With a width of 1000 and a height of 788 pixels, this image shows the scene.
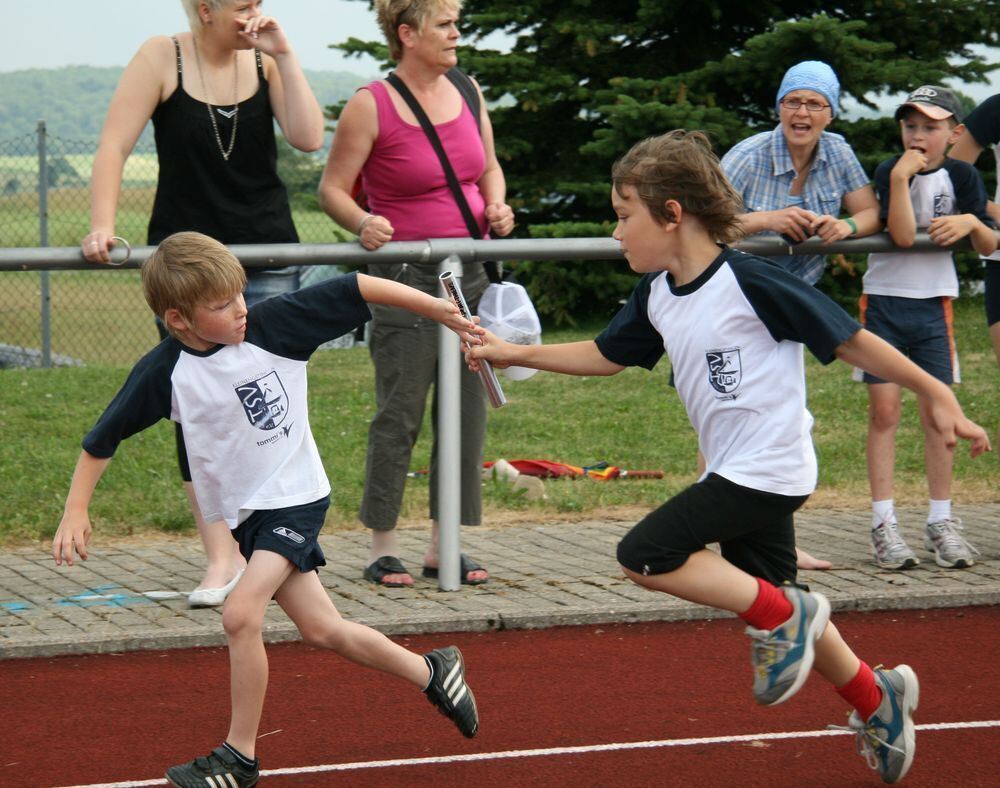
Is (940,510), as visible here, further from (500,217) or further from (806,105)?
(500,217)

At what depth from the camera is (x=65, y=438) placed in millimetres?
10055

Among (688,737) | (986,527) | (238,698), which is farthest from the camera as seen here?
(986,527)

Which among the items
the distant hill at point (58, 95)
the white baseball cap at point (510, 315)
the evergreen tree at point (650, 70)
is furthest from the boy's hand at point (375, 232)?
the distant hill at point (58, 95)

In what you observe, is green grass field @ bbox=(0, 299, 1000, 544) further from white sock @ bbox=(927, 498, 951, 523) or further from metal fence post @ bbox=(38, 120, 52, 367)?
white sock @ bbox=(927, 498, 951, 523)

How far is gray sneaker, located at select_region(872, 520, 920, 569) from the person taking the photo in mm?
6641

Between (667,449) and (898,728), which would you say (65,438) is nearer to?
(667,449)

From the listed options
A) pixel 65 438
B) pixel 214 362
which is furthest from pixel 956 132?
pixel 65 438

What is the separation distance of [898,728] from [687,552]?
2.50 feet

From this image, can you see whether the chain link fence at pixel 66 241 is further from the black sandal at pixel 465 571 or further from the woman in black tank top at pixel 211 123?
the black sandal at pixel 465 571

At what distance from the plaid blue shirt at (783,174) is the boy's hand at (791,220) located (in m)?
0.11

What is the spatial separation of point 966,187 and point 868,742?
10.5ft

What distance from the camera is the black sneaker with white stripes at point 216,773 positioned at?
396cm

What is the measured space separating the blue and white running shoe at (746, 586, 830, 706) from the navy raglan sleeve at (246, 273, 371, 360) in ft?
4.65

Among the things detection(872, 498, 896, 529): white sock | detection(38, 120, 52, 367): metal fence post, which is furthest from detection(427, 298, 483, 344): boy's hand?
detection(38, 120, 52, 367): metal fence post
